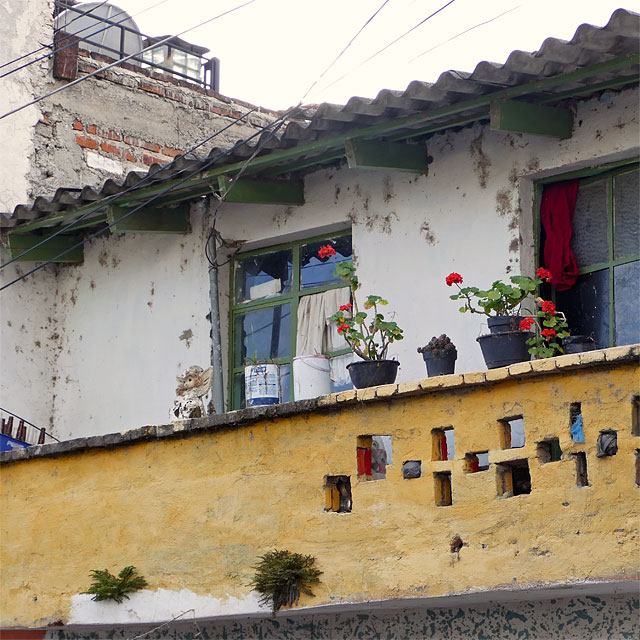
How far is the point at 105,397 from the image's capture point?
10102mm

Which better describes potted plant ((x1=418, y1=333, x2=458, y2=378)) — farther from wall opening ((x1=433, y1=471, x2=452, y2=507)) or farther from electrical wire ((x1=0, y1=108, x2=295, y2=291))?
electrical wire ((x1=0, y1=108, x2=295, y2=291))

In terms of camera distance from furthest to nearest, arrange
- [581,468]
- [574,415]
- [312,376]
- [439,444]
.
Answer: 1. [312,376]
2. [439,444]
3. [574,415]
4. [581,468]

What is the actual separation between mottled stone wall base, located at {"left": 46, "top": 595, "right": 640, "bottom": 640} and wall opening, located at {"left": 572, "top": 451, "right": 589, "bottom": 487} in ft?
2.78

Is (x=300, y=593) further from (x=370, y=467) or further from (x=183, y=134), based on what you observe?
(x=183, y=134)

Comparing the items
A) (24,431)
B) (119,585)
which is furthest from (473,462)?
(24,431)

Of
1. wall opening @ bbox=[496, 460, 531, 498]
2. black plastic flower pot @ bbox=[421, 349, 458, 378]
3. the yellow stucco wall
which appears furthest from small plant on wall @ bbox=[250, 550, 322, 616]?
black plastic flower pot @ bbox=[421, 349, 458, 378]

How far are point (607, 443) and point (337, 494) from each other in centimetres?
170

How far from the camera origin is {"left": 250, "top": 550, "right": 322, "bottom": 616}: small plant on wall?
22.7 ft

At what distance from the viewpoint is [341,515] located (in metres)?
6.91

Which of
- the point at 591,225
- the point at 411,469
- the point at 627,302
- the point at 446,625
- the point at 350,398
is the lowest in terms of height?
the point at 446,625

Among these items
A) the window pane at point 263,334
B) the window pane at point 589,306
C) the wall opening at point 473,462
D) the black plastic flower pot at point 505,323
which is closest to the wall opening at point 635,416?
the wall opening at point 473,462

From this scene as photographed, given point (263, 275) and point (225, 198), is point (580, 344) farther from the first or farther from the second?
point (263, 275)

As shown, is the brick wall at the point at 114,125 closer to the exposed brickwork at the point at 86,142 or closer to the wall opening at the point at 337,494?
the exposed brickwork at the point at 86,142

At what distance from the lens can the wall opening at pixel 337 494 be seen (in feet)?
22.9
